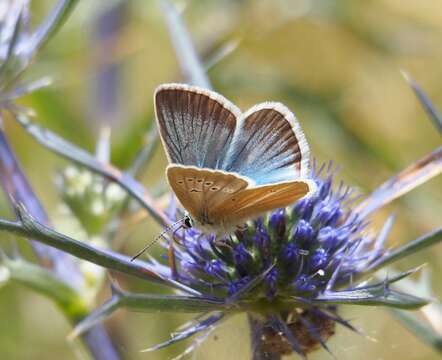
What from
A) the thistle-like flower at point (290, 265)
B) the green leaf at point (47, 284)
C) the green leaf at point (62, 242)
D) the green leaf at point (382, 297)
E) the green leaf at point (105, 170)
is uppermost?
the green leaf at point (105, 170)

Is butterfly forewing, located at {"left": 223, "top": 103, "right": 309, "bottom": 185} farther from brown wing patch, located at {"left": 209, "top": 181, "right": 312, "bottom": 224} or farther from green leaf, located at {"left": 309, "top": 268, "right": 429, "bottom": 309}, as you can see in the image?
green leaf, located at {"left": 309, "top": 268, "right": 429, "bottom": 309}

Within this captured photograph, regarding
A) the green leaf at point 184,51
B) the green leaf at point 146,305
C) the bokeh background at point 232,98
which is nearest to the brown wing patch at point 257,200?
the green leaf at point 146,305

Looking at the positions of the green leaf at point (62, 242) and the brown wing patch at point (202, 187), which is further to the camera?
the brown wing patch at point (202, 187)

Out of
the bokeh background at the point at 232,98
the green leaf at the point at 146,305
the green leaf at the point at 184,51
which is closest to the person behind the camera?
the green leaf at the point at 146,305

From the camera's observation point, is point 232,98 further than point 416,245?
Yes

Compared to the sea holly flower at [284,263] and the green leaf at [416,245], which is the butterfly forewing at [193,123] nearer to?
the sea holly flower at [284,263]

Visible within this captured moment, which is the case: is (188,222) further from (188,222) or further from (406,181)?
(406,181)

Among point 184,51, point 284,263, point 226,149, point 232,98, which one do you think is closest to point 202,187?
point 226,149

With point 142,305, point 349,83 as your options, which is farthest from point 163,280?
point 349,83
